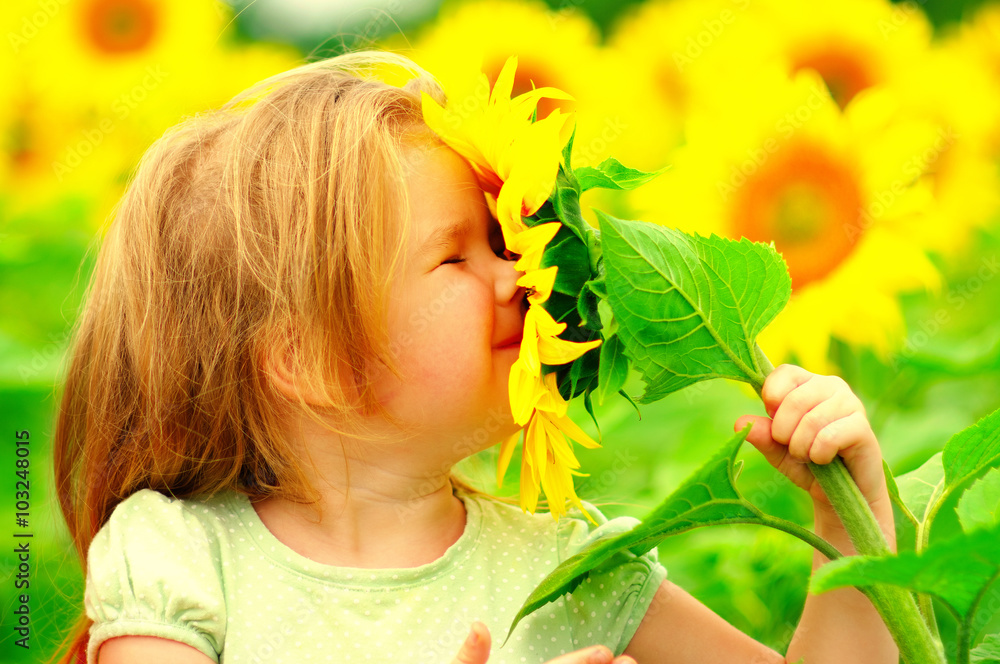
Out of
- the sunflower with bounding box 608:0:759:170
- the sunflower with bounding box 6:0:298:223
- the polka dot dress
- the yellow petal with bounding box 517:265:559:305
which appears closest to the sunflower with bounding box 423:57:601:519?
the yellow petal with bounding box 517:265:559:305

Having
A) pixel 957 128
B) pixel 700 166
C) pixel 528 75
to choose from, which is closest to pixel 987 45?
pixel 957 128

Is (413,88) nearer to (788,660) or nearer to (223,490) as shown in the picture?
(223,490)

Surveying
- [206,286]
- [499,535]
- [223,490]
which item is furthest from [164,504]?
[499,535]

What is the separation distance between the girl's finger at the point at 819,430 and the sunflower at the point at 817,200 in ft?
1.72

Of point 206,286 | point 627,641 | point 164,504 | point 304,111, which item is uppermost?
point 304,111

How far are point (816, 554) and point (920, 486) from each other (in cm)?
16

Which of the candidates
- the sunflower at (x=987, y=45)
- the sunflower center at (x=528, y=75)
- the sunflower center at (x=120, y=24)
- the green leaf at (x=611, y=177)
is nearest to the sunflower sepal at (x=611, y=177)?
the green leaf at (x=611, y=177)

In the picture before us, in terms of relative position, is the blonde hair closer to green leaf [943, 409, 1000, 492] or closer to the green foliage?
the green foliage

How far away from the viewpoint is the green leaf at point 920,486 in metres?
0.73

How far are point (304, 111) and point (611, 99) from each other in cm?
68

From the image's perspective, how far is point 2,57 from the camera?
153 cm

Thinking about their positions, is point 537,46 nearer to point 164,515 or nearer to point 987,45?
point 987,45

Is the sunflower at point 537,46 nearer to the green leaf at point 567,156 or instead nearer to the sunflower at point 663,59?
the sunflower at point 663,59

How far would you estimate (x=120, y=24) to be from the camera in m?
1.67
